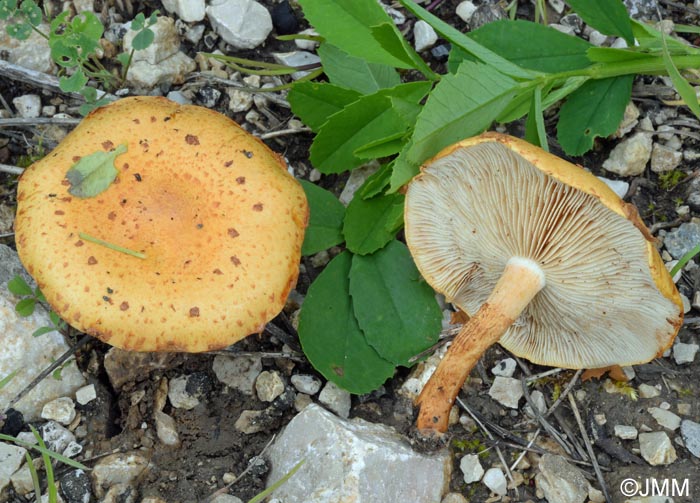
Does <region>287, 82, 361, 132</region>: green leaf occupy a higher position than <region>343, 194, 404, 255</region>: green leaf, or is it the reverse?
<region>287, 82, 361, 132</region>: green leaf

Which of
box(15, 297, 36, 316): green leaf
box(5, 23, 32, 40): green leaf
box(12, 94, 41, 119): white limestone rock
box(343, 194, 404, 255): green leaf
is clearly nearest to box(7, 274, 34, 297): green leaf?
box(15, 297, 36, 316): green leaf

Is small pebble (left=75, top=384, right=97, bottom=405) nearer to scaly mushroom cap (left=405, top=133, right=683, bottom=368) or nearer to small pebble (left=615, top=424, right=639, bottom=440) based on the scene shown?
scaly mushroom cap (left=405, top=133, right=683, bottom=368)

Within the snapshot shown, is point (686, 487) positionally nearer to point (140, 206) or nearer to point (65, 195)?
point (140, 206)

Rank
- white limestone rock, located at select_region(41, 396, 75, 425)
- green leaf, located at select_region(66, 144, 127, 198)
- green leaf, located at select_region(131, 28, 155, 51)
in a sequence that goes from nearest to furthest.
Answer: green leaf, located at select_region(66, 144, 127, 198)
white limestone rock, located at select_region(41, 396, 75, 425)
green leaf, located at select_region(131, 28, 155, 51)

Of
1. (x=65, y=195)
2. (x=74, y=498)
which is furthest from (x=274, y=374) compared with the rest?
(x=65, y=195)

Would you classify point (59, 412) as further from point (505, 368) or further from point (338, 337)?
point (505, 368)

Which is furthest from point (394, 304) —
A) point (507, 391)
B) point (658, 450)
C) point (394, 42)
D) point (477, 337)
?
point (658, 450)
